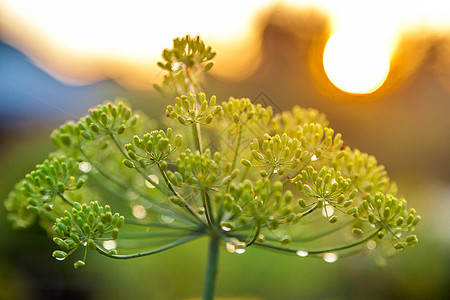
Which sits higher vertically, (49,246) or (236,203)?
(49,246)

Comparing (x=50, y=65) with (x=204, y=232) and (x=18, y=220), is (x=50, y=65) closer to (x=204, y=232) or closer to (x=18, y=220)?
(x=18, y=220)

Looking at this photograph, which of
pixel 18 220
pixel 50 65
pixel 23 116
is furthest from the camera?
pixel 23 116

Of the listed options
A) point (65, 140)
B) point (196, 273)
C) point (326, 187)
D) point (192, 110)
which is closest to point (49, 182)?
point (65, 140)

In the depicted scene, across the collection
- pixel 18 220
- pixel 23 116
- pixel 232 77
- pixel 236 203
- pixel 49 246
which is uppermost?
pixel 232 77

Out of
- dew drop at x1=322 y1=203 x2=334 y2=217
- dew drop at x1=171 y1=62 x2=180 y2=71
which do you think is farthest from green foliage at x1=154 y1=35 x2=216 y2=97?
dew drop at x1=322 y1=203 x2=334 y2=217

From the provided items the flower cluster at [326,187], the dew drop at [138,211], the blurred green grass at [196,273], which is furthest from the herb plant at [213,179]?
the blurred green grass at [196,273]

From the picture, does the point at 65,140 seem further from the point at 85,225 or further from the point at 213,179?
the point at 213,179

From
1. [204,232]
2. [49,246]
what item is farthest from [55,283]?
[204,232]

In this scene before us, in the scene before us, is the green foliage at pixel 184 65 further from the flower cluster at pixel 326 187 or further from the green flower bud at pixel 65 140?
the flower cluster at pixel 326 187

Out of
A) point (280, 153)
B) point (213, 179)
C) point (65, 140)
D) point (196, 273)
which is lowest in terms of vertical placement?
point (213, 179)
